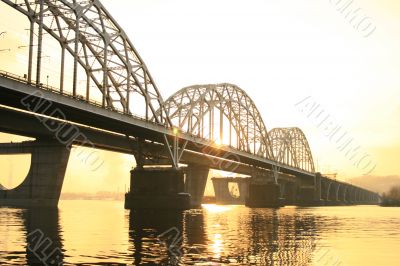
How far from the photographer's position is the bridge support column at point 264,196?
14650cm

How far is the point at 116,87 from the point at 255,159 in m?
68.7

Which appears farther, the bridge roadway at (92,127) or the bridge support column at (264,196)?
the bridge support column at (264,196)

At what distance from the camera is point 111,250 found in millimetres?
27281

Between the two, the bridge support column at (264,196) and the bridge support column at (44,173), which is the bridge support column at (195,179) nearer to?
the bridge support column at (264,196)

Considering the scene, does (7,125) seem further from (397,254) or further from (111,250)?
(397,254)

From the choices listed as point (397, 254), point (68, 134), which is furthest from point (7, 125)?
point (397, 254)

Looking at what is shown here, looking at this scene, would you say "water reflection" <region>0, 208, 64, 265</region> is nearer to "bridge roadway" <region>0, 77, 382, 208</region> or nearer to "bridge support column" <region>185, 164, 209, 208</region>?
"bridge roadway" <region>0, 77, 382, 208</region>

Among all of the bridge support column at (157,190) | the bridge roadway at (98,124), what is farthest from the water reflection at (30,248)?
the bridge support column at (157,190)

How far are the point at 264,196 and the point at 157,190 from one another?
71368 mm

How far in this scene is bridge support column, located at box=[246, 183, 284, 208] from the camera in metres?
146

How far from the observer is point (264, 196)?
148375mm

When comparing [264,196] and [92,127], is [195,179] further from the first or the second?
[92,127]

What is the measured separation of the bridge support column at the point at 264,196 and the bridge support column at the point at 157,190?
6724 cm

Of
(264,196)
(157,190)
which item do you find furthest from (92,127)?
(264,196)
